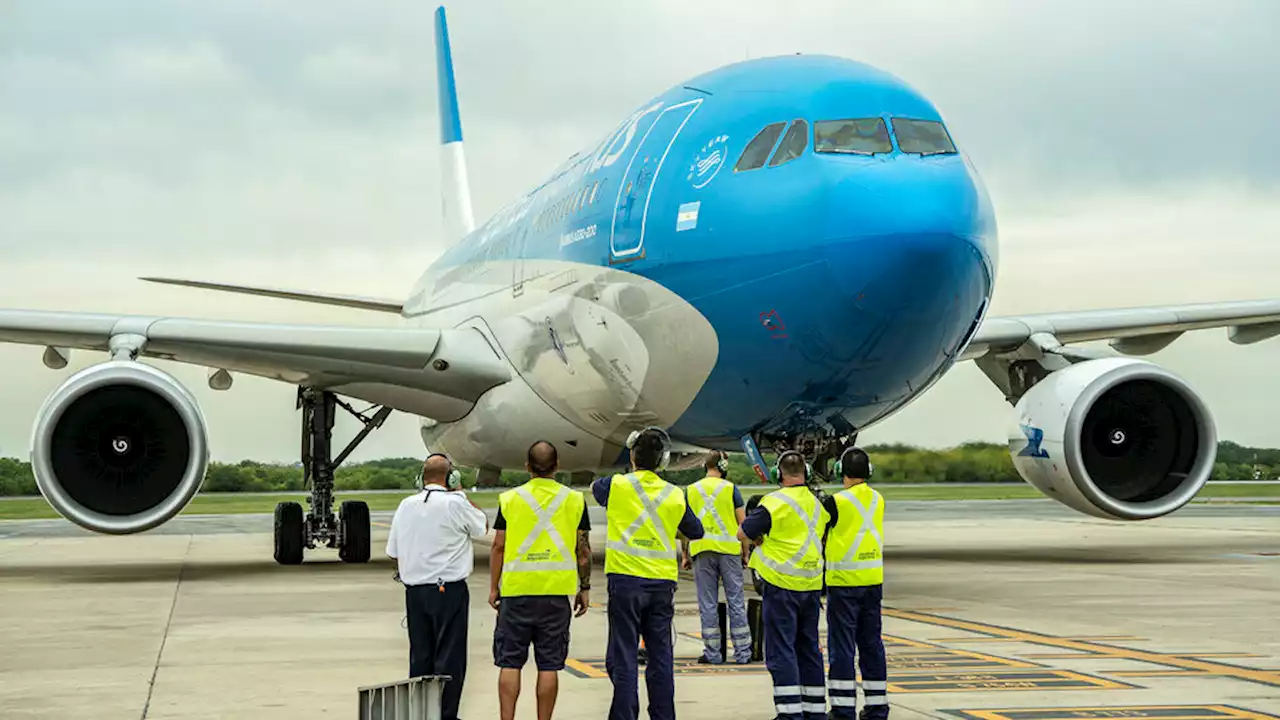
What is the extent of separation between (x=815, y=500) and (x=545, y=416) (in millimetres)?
7252

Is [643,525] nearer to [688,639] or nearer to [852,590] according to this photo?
[852,590]

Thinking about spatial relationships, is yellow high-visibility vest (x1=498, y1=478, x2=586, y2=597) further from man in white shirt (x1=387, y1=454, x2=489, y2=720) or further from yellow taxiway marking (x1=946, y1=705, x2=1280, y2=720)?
→ yellow taxiway marking (x1=946, y1=705, x2=1280, y2=720)

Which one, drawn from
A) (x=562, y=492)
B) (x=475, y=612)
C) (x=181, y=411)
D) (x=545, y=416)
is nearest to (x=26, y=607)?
(x=181, y=411)

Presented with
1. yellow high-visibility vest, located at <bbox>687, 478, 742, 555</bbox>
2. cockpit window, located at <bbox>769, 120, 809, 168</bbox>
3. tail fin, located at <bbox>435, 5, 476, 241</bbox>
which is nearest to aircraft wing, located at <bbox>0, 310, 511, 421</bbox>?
cockpit window, located at <bbox>769, 120, 809, 168</bbox>

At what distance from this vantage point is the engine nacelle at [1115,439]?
47.4 feet

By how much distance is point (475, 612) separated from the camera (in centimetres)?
1159

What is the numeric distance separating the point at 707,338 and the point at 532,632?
15.4 ft

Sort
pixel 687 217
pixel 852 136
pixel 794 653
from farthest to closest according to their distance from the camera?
pixel 687 217 → pixel 852 136 → pixel 794 653

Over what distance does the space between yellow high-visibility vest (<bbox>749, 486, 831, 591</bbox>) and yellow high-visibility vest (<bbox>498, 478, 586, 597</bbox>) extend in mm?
890

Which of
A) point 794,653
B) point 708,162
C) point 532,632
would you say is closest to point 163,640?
point 532,632

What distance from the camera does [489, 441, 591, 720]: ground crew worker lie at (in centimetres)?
646

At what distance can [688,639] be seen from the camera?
9.68 metres

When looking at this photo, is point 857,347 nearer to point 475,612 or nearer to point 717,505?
point 717,505

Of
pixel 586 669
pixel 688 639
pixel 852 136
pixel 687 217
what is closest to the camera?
pixel 586 669
